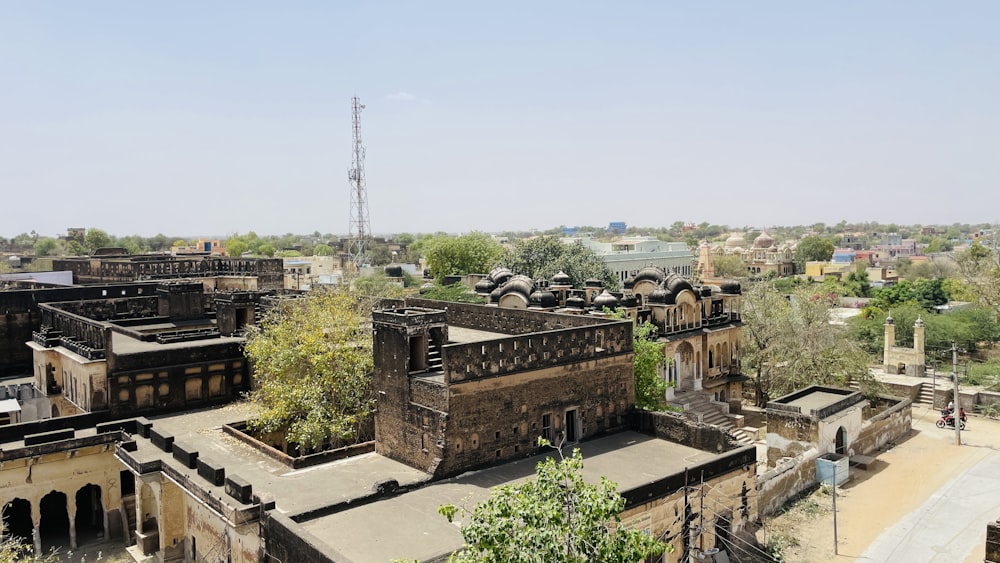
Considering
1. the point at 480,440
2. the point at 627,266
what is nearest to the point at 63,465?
the point at 480,440

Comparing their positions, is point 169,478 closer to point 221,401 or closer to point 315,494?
point 315,494

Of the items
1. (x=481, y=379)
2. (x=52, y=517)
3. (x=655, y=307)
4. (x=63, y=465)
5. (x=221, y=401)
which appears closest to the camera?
(x=481, y=379)

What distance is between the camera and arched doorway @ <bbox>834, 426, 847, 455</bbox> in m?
30.0

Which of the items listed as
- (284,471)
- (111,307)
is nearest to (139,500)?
(284,471)

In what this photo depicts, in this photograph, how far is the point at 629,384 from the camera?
24.5 meters

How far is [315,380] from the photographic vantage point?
23.7m

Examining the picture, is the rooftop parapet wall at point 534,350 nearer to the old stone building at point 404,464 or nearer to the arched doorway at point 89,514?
the old stone building at point 404,464

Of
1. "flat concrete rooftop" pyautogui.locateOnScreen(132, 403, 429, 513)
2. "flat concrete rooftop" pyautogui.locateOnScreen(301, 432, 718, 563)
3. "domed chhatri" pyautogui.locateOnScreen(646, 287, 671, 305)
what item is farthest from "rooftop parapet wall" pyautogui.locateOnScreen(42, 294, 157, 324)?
"domed chhatri" pyautogui.locateOnScreen(646, 287, 671, 305)

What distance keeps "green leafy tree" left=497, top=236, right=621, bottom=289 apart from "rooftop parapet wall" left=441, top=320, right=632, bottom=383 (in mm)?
32879

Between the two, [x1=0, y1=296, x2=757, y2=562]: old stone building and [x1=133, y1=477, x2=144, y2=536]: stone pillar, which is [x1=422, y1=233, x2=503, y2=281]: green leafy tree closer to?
[x1=0, y1=296, x2=757, y2=562]: old stone building

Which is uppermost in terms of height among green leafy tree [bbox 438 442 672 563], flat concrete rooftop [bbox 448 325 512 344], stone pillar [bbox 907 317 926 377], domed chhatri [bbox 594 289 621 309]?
domed chhatri [bbox 594 289 621 309]

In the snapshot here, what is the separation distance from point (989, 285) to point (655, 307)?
3487 cm

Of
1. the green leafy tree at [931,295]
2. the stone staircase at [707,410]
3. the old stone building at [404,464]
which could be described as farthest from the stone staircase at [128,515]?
the green leafy tree at [931,295]

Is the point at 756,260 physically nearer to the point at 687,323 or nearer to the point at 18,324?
the point at 687,323
